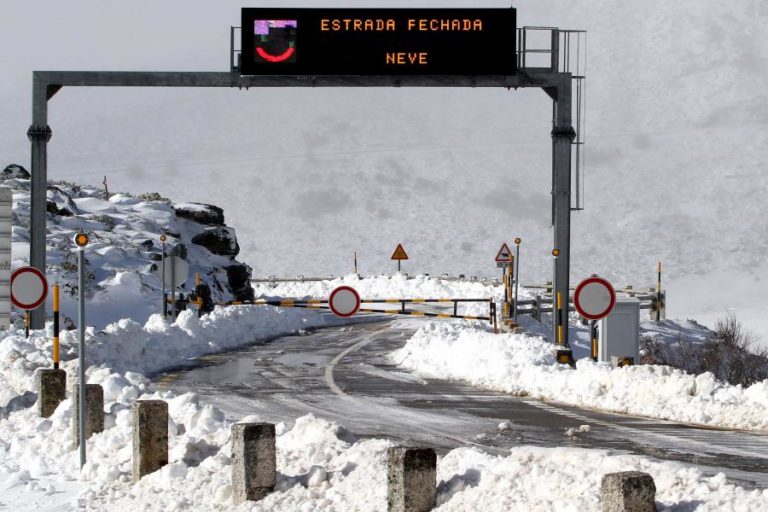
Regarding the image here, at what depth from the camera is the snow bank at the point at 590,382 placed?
52.2 feet

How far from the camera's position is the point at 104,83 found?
26328 mm

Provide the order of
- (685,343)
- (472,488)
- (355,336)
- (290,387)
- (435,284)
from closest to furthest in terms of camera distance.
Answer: (472,488) → (290,387) → (355,336) → (685,343) → (435,284)

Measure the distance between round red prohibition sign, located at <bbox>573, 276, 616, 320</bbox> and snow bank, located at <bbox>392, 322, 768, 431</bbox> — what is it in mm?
990

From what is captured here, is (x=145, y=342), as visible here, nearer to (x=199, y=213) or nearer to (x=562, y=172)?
(x=562, y=172)

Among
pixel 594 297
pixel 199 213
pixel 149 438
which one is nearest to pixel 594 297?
pixel 594 297

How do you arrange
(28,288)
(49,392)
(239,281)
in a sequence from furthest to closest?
(239,281) < (28,288) < (49,392)

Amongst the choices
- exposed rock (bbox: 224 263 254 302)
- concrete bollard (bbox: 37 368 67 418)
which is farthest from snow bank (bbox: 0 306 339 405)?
exposed rock (bbox: 224 263 254 302)

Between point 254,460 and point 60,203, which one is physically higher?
point 60,203

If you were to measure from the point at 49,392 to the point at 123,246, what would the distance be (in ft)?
102

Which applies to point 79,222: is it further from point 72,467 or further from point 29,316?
point 72,467

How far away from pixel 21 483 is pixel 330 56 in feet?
45.8

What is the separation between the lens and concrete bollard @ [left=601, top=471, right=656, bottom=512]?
7.54 m

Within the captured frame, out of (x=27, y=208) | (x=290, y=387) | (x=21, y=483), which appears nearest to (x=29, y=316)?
(x=290, y=387)

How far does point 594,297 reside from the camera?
60.7 ft
